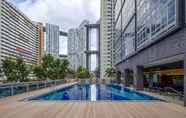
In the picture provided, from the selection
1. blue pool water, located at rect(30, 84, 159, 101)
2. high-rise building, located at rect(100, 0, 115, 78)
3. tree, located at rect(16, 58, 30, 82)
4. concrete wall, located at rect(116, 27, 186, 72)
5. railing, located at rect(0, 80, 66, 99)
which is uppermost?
high-rise building, located at rect(100, 0, 115, 78)

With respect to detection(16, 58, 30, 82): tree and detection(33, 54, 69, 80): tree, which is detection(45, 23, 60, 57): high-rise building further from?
detection(16, 58, 30, 82): tree

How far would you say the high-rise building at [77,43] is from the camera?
385 feet

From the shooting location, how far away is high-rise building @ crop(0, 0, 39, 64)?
7891cm

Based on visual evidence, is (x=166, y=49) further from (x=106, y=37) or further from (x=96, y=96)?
(x=106, y=37)

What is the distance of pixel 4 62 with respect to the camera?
88.1ft

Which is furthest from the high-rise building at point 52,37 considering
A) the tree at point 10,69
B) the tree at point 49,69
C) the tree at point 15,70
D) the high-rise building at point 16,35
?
the tree at point 15,70

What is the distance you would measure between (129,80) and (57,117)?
24.5 meters

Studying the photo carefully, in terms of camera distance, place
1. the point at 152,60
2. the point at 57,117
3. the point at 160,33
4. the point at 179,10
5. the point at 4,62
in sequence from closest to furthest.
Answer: the point at 57,117, the point at 179,10, the point at 160,33, the point at 152,60, the point at 4,62

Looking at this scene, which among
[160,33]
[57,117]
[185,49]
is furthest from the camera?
[160,33]

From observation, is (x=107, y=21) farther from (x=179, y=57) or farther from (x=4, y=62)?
(x=179, y=57)

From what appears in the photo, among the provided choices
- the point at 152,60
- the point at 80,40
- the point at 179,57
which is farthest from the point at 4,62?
the point at 80,40

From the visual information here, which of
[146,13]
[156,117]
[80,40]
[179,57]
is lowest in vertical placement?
[156,117]

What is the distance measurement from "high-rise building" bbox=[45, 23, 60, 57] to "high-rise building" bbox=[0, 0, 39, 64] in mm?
17839

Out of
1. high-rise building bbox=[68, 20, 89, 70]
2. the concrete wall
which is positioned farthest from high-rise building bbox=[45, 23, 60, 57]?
the concrete wall
